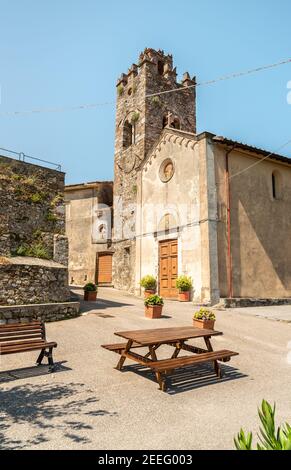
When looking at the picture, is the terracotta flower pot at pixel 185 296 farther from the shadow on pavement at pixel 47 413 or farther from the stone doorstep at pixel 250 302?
the shadow on pavement at pixel 47 413

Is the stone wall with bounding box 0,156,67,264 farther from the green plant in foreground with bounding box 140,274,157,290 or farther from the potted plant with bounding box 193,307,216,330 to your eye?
the potted plant with bounding box 193,307,216,330

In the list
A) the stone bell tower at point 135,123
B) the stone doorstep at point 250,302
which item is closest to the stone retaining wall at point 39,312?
the stone doorstep at point 250,302

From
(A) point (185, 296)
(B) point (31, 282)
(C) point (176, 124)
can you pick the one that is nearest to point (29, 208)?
(B) point (31, 282)

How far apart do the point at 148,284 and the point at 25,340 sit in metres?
10.6

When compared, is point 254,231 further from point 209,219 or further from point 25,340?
point 25,340

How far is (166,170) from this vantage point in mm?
17938

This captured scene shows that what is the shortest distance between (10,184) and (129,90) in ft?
50.2

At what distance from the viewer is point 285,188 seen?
17.5 metres

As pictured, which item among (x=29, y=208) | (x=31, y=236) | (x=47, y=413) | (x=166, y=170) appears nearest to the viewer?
(x=47, y=413)

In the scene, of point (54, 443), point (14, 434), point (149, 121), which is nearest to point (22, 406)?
point (14, 434)

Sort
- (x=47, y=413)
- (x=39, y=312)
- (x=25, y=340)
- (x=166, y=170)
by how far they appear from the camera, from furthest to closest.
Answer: (x=166, y=170) → (x=39, y=312) → (x=25, y=340) → (x=47, y=413)

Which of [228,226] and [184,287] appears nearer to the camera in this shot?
[228,226]

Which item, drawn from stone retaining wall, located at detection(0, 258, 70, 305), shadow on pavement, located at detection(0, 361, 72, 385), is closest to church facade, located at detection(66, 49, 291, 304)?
stone retaining wall, located at detection(0, 258, 70, 305)

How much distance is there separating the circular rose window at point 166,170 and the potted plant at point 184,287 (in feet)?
18.6
